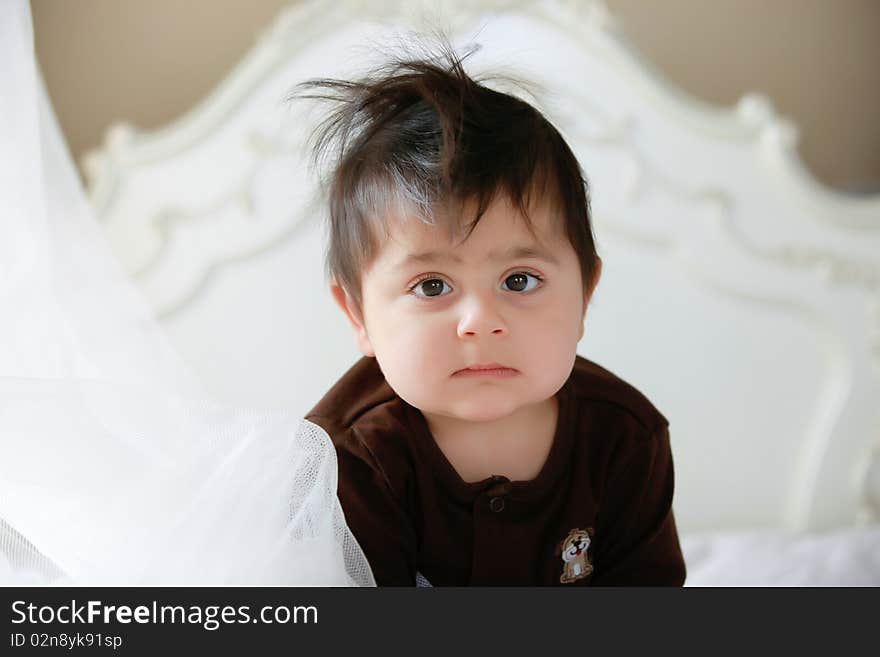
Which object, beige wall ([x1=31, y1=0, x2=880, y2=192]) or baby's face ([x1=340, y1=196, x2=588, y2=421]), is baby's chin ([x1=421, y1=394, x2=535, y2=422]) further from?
beige wall ([x1=31, y1=0, x2=880, y2=192])

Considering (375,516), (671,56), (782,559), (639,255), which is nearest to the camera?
(375,516)

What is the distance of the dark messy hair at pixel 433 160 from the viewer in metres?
0.83

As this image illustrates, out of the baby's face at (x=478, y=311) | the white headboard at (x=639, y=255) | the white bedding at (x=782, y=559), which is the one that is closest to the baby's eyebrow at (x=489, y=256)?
the baby's face at (x=478, y=311)

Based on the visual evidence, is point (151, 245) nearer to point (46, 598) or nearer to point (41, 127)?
point (41, 127)

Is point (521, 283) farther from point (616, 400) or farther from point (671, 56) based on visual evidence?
point (671, 56)

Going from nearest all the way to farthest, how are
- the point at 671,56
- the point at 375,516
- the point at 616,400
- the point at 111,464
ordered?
the point at 111,464 → the point at 375,516 → the point at 616,400 → the point at 671,56

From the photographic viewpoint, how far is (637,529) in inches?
40.2

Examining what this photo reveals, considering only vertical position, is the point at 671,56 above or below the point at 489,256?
above

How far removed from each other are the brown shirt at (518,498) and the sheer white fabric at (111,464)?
10 centimetres

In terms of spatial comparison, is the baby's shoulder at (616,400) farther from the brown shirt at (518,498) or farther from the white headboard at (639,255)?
the white headboard at (639,255)

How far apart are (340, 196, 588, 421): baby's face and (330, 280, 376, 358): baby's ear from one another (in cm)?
5

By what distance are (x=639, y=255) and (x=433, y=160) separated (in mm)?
1107

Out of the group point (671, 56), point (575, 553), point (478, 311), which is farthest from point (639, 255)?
point (478, 311)

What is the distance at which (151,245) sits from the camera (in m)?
1.96
